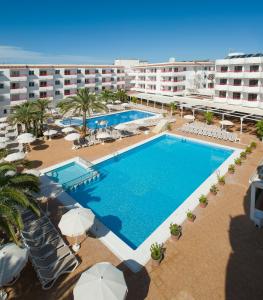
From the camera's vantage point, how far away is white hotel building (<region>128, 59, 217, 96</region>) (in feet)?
193

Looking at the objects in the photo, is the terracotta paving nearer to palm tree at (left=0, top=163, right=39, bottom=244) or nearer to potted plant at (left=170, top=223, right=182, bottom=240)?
potted plant at (left=170, top=223, right=182, bottom=240)

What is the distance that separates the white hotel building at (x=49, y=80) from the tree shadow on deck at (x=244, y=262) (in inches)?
1910

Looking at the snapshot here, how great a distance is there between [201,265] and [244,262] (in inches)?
90.2

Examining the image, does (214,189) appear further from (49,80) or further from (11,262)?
(49,80)

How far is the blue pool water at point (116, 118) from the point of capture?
44.5 metres

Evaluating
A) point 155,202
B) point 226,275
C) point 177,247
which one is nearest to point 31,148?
point 155,202

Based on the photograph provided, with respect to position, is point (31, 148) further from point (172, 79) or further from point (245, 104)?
point (172, 79)

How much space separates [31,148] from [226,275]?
25.5 metres

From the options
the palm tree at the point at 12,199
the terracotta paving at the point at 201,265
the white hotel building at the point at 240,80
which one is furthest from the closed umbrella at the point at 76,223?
the white hotel building at the point at 240,80

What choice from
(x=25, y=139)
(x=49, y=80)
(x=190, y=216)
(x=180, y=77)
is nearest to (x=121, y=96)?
(x=180, y=77)

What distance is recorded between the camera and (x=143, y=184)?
22.0 meters

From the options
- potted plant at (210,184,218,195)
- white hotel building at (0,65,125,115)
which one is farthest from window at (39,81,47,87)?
potted plant at (210,184,218,195)

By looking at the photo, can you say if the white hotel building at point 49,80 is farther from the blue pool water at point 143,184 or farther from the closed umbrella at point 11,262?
the closed umbrella at point 11,262

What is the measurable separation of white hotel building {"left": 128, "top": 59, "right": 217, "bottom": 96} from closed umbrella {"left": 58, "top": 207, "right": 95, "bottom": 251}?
157 ft
